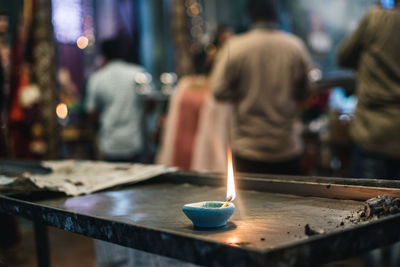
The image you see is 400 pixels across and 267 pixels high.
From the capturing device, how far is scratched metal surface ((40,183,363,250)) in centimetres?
81

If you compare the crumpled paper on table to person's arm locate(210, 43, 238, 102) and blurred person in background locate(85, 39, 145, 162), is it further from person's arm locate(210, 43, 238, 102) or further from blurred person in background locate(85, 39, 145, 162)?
blurred person in background locate(85, 39, 145, 162)

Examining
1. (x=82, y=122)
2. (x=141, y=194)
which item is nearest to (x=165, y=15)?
(x=82, y=122)

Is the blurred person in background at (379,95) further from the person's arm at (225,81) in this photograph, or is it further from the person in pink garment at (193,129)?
the person in pink garment at (193,129)

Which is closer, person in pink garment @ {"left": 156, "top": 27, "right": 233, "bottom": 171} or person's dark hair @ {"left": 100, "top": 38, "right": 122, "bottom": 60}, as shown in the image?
person in pink garment @ {"left": 156, "top": 27, "right": 233, "bottom": 171}

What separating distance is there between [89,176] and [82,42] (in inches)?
320

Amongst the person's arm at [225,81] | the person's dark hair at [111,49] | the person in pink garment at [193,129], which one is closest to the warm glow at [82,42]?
the person's dark hair at [111,49]

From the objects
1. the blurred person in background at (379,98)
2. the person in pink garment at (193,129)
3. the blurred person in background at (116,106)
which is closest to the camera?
the blurred person in background at (379,98)

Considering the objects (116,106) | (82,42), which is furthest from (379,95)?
(82,42)

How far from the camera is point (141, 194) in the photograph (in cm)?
136

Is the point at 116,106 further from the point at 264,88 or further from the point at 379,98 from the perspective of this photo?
the point at 379,98

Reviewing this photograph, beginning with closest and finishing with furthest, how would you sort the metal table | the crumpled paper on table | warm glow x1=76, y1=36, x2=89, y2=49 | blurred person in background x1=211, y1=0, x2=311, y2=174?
the metal table, the crumpled paper on table, blurred person in background x1=211, y1=0, x2=311, y2=174, warm glow x1=76, y1=36, x2=89, y2=49

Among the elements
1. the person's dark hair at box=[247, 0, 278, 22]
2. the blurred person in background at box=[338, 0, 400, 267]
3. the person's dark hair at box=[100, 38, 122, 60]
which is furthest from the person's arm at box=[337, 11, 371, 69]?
the person's dark hair at box=[100, 38, 122, 60]

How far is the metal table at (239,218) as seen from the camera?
703mm

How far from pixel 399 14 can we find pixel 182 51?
304 cm
